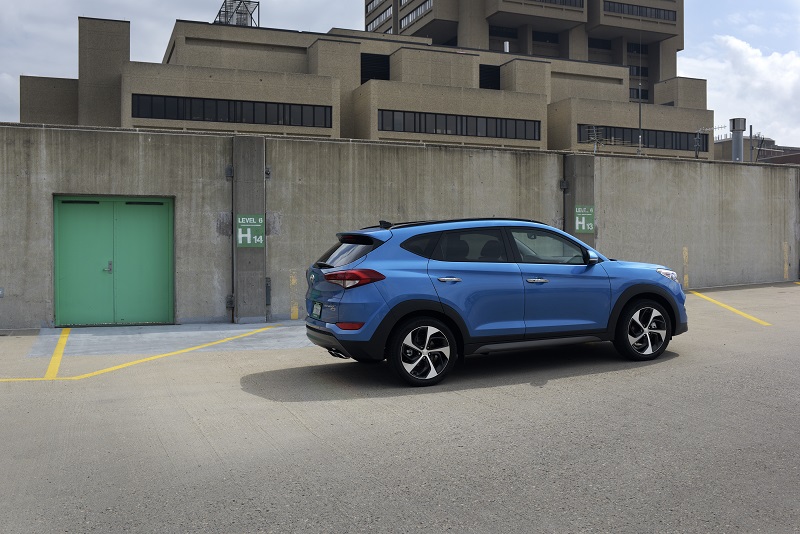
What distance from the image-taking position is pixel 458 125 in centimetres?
6331

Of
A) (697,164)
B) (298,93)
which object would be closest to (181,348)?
(697,164)

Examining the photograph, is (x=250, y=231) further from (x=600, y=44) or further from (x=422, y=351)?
(x=600, y=44)

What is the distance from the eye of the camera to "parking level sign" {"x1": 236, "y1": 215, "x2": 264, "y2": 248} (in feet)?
44.3

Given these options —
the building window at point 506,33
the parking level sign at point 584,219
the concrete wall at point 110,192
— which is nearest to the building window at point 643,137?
the building window at point 506,33

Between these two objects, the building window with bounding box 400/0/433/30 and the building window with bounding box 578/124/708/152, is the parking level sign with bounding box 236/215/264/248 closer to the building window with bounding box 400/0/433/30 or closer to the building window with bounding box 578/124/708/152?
the building window with bounding box 578/124/708/152

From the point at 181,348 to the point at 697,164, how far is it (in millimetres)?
12804

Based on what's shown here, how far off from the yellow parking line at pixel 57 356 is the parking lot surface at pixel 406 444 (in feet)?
0.25

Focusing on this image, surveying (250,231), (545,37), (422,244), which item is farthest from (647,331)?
(545,37)

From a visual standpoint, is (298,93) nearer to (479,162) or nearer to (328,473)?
(479,162)

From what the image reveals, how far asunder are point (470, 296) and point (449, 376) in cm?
101

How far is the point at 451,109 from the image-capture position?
6309 centimetres

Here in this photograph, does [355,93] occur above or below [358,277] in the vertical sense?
above

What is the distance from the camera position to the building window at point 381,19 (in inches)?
4363

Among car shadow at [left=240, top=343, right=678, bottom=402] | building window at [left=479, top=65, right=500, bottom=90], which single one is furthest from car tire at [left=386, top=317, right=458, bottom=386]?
building window at [left=479, top=65, right=500, bottom=90]
